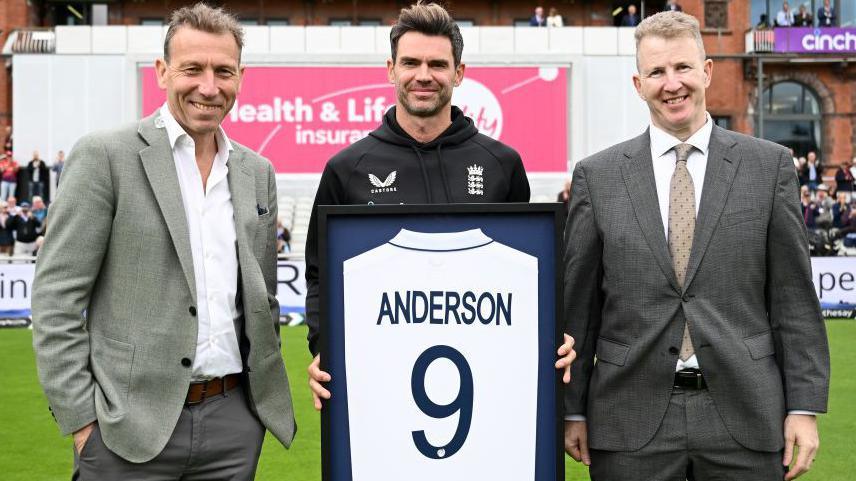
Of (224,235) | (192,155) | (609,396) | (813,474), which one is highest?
(192,155)

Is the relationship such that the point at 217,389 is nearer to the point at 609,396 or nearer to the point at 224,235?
the point at 224,235

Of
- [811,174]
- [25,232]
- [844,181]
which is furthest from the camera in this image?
[811,174]

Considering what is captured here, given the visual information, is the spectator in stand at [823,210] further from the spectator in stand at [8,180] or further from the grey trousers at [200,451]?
the grey trousers at [200,451]

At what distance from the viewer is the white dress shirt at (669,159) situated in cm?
306

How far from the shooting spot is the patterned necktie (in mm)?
2969

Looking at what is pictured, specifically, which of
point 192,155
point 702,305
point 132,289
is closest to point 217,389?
point 132,289

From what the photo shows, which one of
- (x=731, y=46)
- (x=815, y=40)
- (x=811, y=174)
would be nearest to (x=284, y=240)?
(x=811, y=174)

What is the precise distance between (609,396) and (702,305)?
411 mm

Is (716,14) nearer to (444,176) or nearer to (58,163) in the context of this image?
(58,163)

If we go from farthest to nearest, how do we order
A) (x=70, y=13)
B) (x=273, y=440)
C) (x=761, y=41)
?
1. (x=70, y=13)
2. (x=761, y=41)
3. (x=273, y=440)

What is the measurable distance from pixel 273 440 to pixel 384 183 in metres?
4.60

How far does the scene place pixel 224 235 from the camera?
3.03 m

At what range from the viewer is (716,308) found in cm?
294

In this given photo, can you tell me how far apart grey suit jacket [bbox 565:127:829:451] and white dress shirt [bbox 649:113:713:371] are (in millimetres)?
39
